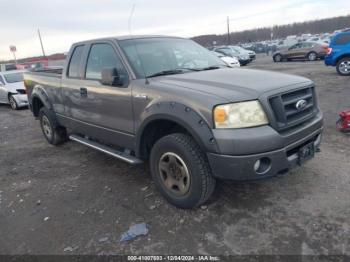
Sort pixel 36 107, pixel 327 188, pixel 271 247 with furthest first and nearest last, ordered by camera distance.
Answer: pixel 36 107, pixel 327 188, pixel 271 247

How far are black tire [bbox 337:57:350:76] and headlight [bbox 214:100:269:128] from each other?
11800 mm

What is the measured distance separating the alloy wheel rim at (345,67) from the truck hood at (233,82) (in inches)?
429

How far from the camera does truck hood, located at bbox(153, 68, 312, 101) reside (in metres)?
2.84

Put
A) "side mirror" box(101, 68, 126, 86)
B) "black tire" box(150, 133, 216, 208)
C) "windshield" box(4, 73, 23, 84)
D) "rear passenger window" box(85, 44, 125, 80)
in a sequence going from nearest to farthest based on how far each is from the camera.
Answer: "black tire" box(150, 133, 216, 208), "side mirror" box(101, 68, 126, 86), "rear passenger window" box(85, 44, 125, 80), "windshield" box(4, 73, 23, 84)

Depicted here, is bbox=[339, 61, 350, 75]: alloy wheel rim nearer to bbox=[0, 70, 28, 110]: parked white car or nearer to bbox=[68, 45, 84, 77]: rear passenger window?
bbox=[68, 45, 84, 77]: rear passenger window

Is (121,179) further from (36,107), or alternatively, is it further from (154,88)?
(36,107)

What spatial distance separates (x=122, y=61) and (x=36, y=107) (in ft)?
11.5

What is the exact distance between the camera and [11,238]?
3.14 metres

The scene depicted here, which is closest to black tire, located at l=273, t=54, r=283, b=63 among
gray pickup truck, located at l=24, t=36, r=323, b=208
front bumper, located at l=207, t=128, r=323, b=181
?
gray pickup truck, located at l=24, t=36, r=323, b=208

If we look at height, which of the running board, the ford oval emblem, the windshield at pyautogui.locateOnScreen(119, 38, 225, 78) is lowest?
the running board

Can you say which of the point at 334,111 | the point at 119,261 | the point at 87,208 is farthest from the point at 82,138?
the point at 334,111

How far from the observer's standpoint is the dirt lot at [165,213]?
277 centimetres

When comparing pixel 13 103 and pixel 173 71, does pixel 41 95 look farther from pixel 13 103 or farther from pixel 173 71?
pixel 13 103

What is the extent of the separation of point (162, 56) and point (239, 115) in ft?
5.17
